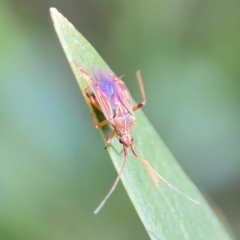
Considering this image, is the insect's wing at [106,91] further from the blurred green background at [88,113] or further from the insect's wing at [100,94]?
the blurred green background at [88,113]

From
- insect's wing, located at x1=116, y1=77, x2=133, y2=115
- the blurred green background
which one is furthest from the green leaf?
the blurred green background

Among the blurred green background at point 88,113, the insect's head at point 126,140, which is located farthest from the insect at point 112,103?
the blurred green background at point 88,113

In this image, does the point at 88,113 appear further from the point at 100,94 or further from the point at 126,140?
the point at 126,140

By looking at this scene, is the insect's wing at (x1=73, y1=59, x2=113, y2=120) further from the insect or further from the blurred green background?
the blurred green background

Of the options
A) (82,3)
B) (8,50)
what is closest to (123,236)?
(8,50)

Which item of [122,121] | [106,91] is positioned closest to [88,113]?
[106,91]
